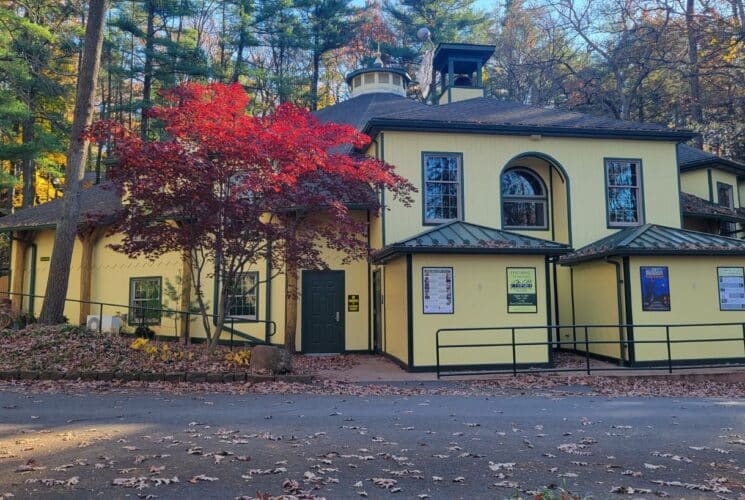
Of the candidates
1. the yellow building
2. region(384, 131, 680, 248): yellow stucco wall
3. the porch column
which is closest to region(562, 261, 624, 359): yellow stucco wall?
the yellow building

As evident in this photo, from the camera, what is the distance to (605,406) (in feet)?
25.7

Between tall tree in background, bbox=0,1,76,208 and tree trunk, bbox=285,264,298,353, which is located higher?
tall tree in background, bbox=0,1,76,208

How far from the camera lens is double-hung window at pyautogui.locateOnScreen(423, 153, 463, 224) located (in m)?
13.9

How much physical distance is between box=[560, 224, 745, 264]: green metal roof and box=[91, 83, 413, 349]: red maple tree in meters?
5.60

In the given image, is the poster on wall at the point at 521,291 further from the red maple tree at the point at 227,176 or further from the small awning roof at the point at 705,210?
the small awning roof at the point at 705,210

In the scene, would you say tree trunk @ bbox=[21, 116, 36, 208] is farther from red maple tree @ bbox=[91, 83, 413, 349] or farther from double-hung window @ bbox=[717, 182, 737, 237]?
double-hung window @ bbox=[717, 182, 737, 237]

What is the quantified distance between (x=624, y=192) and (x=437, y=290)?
698 centimetres

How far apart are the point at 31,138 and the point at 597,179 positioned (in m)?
23.2

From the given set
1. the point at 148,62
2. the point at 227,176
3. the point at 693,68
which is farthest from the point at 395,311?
the point at 148,62

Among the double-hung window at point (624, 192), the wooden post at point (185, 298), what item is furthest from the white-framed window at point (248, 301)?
the double-hung window at point (624, 192)

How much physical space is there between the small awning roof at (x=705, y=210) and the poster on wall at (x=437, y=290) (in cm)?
867

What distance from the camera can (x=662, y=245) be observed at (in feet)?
39.6

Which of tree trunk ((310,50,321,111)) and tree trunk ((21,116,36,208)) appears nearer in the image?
tree trunk ((21,116,36,208))

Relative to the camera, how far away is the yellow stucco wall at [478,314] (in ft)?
37.5
